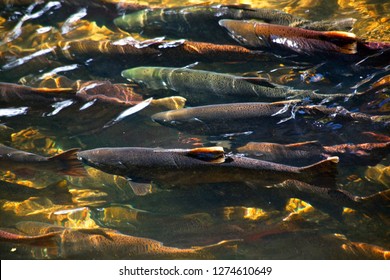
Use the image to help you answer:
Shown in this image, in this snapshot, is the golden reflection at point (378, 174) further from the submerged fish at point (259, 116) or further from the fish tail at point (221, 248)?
the fish tail at point (221, 248)

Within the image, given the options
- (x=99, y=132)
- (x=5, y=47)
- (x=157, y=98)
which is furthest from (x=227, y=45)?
(x=5, y=47)

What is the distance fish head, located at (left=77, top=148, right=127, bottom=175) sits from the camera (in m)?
3.25

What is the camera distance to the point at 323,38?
363cm

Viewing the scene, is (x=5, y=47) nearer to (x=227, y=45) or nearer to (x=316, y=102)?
(x=227, y=45)

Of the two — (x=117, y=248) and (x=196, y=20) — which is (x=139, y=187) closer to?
(x=117, y=248)

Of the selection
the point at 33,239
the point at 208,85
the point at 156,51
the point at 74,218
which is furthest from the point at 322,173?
the point at 156,51

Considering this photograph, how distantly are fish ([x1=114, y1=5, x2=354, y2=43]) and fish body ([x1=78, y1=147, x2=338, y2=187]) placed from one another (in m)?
1.84

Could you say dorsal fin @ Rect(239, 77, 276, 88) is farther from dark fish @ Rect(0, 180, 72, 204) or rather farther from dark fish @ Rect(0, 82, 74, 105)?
dark fish @ Rect(0, 180, 72, 204)

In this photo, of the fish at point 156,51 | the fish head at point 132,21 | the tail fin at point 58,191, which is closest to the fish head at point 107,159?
the tail fin at point 58,191

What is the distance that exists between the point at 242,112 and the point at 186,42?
1239mm

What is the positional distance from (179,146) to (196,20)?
1724 millimetres

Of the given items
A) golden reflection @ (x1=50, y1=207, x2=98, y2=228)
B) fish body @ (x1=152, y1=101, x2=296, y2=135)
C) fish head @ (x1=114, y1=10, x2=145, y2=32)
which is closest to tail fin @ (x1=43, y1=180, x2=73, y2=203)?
golden reflection @ (x1=50, y1=207, x2=98, y2=228)

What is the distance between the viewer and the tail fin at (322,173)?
110 inches
